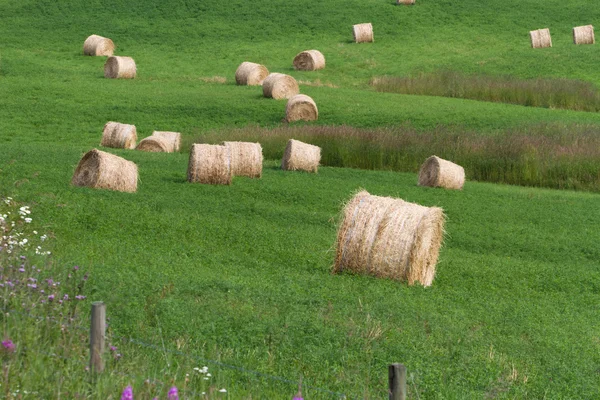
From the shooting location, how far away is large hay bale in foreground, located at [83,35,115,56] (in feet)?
167

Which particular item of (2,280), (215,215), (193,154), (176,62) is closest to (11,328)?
(2,280)

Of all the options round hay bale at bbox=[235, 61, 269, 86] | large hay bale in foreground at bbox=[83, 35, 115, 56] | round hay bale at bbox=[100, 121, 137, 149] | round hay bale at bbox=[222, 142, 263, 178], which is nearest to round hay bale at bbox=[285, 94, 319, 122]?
round hay bale at bbox=[100, 121, 137, 149]

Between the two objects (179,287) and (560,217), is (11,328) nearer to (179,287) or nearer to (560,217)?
(179,287)

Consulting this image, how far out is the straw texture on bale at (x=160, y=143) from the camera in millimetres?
29250

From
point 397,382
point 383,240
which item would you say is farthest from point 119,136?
point 397,382

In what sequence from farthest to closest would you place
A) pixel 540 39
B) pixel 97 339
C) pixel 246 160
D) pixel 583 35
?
pixel 583 35, pixel 540 39, pixel 246 160, pixel 97 339

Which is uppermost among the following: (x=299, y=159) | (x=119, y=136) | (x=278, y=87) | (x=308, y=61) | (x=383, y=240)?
(x=308, y=61)

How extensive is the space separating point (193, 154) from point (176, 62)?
96.0ft

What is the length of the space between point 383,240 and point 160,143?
601 inches

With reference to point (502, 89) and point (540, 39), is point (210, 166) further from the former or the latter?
point (540, 39)

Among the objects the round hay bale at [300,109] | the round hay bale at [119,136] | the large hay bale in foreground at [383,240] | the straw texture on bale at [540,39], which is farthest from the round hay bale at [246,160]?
the straw texture on bale at [540,39]

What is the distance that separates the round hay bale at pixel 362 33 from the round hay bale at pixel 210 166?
34273 mm

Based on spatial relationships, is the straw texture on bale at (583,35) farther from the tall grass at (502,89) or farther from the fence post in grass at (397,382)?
the fence post in grass at (397,382)

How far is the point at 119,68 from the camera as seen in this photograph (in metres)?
43.5
